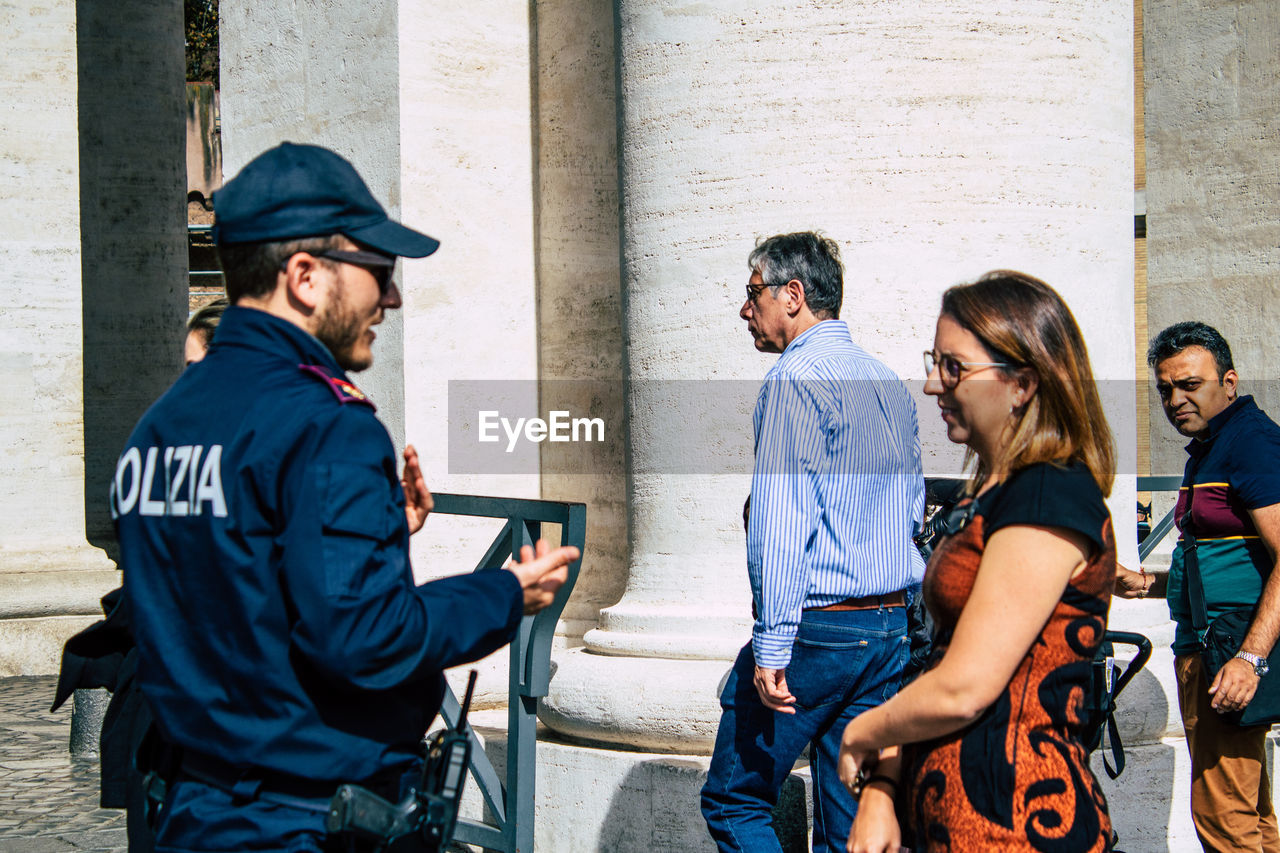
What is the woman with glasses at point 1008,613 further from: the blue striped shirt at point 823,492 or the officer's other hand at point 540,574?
the blue striped shirt at point 823,492

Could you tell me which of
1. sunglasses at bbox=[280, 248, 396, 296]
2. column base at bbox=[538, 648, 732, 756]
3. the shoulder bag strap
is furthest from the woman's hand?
the shoulder bag strap

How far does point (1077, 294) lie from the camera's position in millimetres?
4312

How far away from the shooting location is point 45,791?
562cm

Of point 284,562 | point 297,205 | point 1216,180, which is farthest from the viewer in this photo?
point 1216,180

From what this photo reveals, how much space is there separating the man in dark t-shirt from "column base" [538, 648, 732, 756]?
129 centimetres

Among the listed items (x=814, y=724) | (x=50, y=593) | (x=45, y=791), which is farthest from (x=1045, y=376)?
(x=50, y=593)

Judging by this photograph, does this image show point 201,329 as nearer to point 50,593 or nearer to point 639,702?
point 639,702

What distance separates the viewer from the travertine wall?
709 centimetres

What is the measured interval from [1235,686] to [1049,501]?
2102 millimetres

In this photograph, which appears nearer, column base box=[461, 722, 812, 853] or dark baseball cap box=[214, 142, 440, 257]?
dark baseball cap box=[214, 142, 440, 257]

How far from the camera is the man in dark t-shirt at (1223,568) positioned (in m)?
3.81

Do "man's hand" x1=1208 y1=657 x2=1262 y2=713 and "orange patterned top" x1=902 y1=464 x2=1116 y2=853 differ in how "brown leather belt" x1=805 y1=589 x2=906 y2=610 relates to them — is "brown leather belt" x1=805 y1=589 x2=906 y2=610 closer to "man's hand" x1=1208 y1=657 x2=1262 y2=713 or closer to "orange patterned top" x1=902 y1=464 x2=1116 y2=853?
"man's hand" x1=1208 y1=657 x2=1262 y2=713

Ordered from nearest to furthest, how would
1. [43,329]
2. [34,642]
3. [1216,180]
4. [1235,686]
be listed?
[1235,686] < [1216,180] < [34,642] < [43,329]

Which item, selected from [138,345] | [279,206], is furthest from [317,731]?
[138,345]
